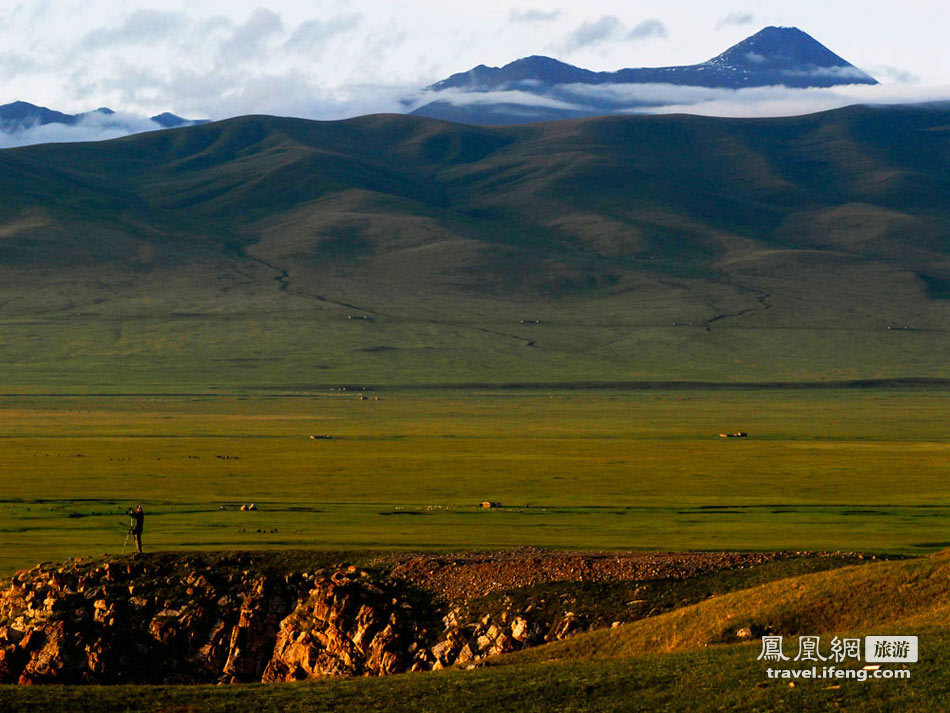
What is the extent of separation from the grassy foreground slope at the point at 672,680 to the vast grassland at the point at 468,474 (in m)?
11.9

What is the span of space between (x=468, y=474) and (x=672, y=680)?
38947 mm

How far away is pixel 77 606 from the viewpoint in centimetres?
2781

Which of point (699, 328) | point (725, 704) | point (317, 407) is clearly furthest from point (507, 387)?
point (725, 704)

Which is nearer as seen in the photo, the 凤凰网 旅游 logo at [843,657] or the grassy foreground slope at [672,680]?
the grassy foreground slope at [672,680]

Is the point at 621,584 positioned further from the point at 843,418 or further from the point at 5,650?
the point at 843,418

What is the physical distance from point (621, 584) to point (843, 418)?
233 ft

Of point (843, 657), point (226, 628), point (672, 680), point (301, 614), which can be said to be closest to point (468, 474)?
point (301, 614)

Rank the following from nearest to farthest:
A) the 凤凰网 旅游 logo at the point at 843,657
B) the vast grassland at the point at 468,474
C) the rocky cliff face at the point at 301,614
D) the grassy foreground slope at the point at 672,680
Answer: the grassy foreground slope at the point at 672,680
the 凤凰网 旅游 logo at the point at 843,657
the rocky cliff face at the point at 301,614
the vast grassland at the point at 468,474

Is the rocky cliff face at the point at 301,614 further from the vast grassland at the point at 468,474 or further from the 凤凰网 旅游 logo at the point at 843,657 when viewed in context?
the vast grassland at the point at 468,474

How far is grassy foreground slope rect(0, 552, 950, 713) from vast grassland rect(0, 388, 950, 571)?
11899 millimetres

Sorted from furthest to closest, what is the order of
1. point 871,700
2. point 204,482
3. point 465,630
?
point 204,482
point 465,630
point 871,700

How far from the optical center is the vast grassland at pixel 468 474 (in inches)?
1537

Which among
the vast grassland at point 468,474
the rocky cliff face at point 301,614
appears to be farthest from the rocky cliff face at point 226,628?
the vast grassland at point 468,474

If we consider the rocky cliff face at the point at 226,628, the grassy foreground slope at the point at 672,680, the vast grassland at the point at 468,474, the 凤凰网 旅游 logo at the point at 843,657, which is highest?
the 凤凰网 旅游 logo at the point at 843,657
